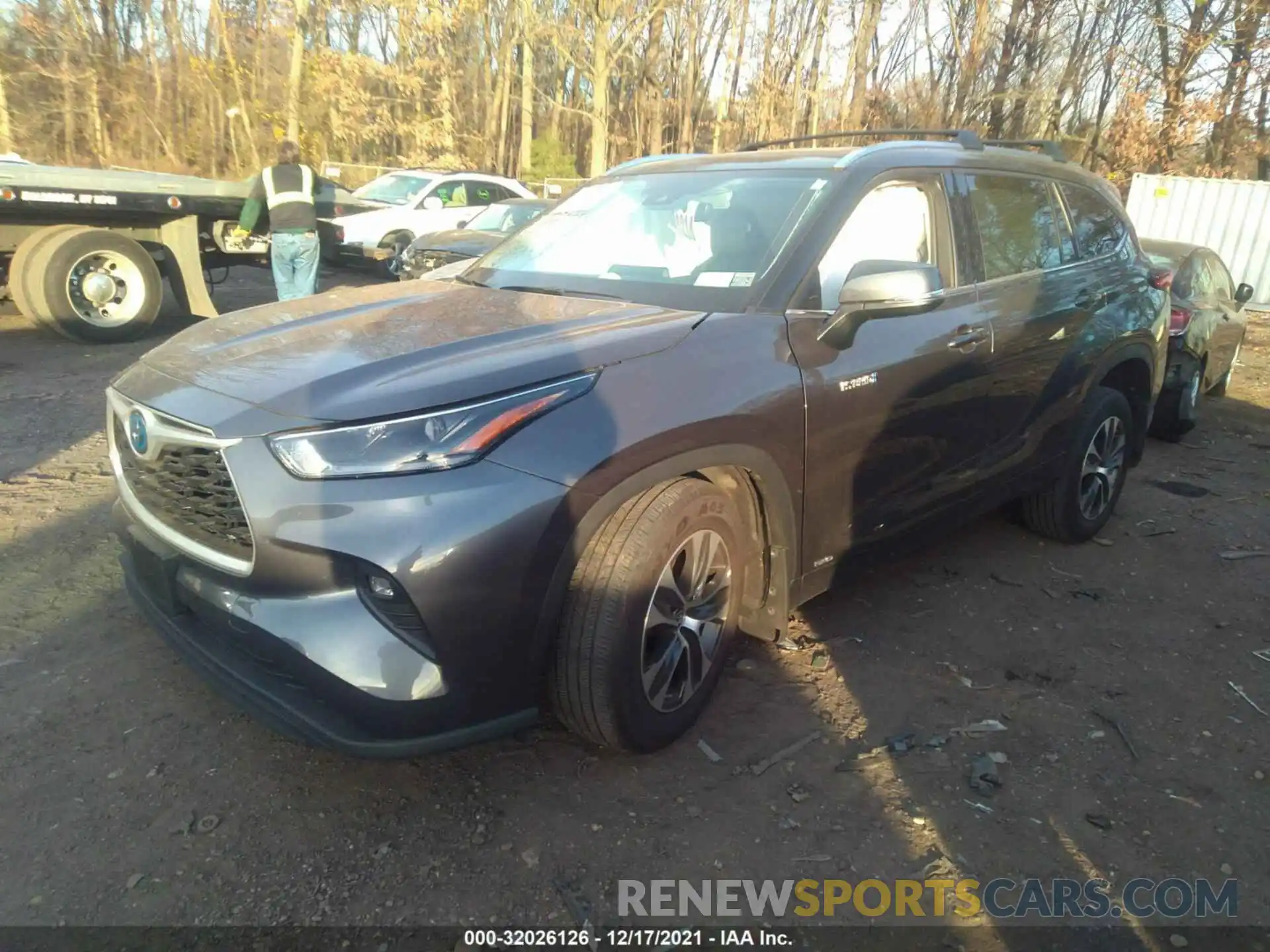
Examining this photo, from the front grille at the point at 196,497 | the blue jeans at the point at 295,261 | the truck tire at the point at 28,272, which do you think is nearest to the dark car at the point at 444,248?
the blue jeans at the point at 295,261

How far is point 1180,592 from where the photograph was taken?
169 inches

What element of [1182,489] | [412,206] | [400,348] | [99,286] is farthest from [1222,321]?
[412,206]

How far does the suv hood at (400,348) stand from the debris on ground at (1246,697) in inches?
99.4

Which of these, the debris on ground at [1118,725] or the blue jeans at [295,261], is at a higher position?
the blue jeans at [295,261]

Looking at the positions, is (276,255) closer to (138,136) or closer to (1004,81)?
→ (138,136)

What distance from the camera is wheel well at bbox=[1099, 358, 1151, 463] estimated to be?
4.69 meters

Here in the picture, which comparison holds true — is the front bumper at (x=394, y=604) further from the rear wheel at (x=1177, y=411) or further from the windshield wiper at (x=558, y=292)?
the rear wheel at (x=1177, y=411)

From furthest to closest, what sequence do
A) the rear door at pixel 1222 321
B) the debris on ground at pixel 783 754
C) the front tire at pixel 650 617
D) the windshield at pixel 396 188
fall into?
1. the windshield at pixel 396 188
2. the rear door at pixel 1222 321
3. the debris on ground at pixel 783 754
4. the front tire at pixel 650 617

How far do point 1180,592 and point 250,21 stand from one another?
2834 centimetres

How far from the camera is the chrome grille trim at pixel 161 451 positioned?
7.52 feet

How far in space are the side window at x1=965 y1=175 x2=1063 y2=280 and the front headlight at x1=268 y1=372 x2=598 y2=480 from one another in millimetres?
2435

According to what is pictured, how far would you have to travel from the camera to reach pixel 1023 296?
12.7 feet

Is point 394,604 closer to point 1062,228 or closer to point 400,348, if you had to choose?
point 400,348

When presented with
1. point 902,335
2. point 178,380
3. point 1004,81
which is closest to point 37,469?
point 178,380
